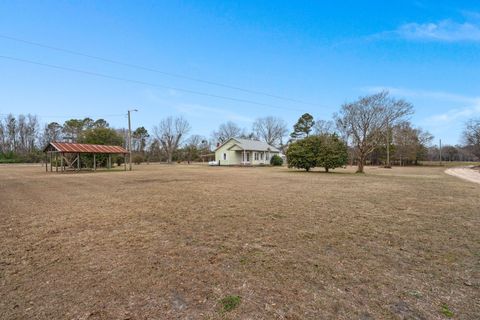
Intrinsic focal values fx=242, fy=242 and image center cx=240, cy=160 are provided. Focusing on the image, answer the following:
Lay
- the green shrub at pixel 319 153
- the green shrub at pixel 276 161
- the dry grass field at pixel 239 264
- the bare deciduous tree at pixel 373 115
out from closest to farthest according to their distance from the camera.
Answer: the dry grass field at pixel 239 264 → the bare deciduous tree at pixel 373 115 → the green shrub at pixel 319 153 → the green shrub at pixel 276 161

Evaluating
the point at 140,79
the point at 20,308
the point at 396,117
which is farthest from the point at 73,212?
the point at 396,117

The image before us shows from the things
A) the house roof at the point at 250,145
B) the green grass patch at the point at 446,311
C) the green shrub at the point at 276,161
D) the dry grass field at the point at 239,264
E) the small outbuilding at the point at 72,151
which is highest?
the house roof at the point at 250,145

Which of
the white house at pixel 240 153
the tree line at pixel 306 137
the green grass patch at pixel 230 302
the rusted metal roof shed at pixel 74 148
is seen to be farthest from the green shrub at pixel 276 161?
the green grass patch at pixel 230 302

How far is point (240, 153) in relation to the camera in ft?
130

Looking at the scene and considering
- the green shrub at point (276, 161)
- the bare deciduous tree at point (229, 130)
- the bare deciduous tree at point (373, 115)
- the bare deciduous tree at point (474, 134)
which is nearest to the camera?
the bare deciduous tree at point (373, 115)

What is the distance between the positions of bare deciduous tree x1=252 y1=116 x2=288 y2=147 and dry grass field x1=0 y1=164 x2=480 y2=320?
5641cm

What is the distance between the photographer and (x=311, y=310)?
2.29m

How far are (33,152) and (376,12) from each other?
2501 inches

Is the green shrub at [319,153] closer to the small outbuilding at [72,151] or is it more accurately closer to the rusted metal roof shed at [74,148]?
the small outbuilding at [72,151]

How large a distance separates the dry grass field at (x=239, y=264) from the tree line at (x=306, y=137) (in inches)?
737

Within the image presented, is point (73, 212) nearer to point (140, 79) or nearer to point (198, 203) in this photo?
point (198, 203)

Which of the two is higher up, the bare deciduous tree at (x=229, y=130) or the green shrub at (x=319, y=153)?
the bare deciduous tree at (x=229, y=130)

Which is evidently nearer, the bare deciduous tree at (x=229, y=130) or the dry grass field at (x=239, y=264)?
the dry grass field at (x=239, y=264)

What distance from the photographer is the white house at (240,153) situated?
3872 centimetres
